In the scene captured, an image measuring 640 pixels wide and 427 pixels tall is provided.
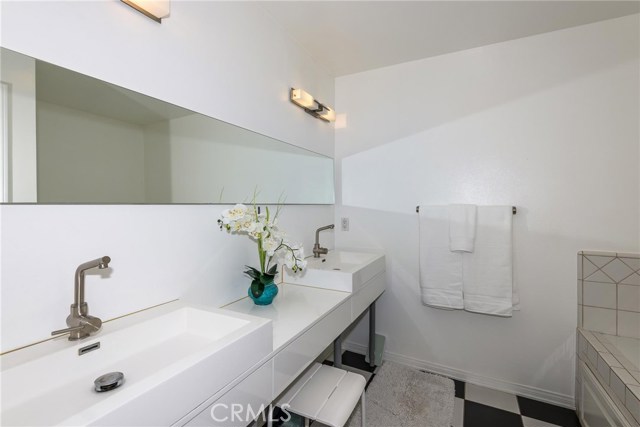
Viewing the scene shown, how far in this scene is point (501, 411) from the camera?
6.08 feet

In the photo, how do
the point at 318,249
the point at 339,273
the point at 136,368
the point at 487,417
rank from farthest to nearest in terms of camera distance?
the point at 318,249
the point at 487,417
the point at 339,273
the point at 136,368

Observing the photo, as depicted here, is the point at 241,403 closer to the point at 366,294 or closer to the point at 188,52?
the point at 366,294

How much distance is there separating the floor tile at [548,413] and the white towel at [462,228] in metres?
1.05

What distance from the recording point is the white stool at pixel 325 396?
1228 millimetres

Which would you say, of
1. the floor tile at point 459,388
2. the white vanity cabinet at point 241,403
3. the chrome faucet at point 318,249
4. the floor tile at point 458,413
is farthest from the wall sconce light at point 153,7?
the floor tile at point 459,388

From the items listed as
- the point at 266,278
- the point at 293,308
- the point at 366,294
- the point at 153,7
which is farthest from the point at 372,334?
the point at 153,7

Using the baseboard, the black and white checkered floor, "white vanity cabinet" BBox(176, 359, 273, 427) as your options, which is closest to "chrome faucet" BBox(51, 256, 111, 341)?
"white vanity cabinet" BBox(176, 359, 273, 427)

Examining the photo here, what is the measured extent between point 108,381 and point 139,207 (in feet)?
1.86

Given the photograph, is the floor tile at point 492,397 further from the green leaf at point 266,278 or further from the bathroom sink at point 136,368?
the bathroom sink at point 136,368

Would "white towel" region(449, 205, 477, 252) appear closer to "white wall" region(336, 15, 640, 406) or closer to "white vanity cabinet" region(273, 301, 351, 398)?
"white wall" region(336, 15, 640, 406)

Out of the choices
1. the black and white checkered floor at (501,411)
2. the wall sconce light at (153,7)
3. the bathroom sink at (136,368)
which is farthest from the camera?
the black and white checkered floor at (501,411)

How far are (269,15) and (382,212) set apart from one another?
5.13ft

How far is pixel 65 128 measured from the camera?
894mm

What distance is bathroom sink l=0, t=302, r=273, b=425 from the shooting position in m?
0.62
